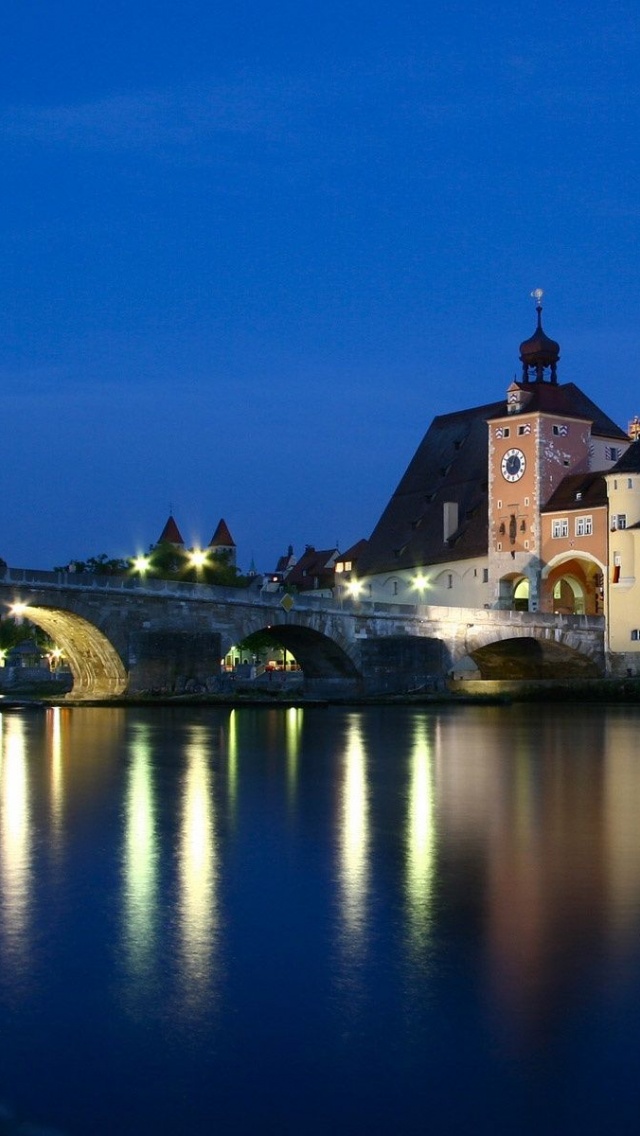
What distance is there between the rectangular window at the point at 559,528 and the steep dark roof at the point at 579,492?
0.54m

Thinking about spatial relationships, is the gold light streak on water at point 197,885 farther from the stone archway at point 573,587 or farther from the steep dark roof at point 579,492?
the stone archway at point 573,587

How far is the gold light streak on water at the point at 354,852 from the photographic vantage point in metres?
8.96

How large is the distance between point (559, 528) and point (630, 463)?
18.4ft

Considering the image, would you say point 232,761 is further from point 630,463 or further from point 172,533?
point 172,533

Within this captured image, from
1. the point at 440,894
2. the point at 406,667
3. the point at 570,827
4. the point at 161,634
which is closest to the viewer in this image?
the point at 440,894

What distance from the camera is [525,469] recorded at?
71938mm


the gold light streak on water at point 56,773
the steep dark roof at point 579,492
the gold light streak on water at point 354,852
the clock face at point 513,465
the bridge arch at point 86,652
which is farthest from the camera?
the clock face at point 513,465

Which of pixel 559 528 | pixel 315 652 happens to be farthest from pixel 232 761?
pixel 559 528

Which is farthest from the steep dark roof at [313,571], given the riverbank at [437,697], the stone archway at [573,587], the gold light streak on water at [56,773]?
the gold light streak on water at [56,773]

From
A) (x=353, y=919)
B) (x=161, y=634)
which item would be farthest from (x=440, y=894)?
(x=161, y=634)

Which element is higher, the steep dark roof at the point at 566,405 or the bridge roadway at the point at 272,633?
the steep dark roof at the point at 566,405

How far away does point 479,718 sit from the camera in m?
42.3

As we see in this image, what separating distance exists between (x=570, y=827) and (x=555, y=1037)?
7.72 metres

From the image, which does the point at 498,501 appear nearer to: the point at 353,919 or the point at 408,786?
the point at 408,786
